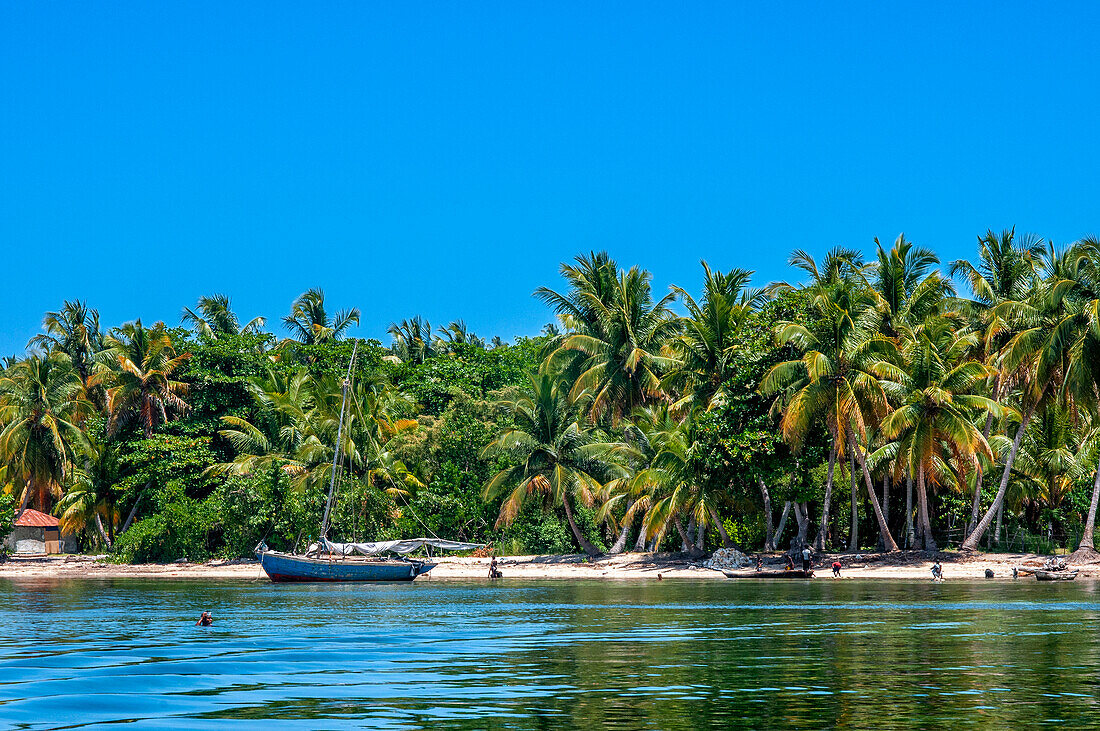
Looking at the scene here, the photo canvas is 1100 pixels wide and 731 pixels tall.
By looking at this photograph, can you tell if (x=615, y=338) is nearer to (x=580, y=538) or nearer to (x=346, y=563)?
(x=580, y=538)

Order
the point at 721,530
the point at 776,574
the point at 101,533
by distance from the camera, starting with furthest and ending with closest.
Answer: the point at 101,533, the point at 721,530, the point at 776,574

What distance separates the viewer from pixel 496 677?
14.1 meters

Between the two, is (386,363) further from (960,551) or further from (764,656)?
(764,656)

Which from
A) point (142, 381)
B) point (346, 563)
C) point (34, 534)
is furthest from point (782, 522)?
point (34, 534)

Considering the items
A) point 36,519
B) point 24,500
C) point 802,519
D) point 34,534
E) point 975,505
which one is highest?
point 975,505

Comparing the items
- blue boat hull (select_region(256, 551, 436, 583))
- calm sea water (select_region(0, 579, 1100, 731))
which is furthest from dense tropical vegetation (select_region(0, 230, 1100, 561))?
calm sea water (select_region(0, 579, 1100, 731))

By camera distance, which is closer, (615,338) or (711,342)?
(711,342)

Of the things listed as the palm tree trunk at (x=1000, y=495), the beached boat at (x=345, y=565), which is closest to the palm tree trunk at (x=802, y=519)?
the palm tree trunk at (x=1000, y=495)

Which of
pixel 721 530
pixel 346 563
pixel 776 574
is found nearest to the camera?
pixel 776 574

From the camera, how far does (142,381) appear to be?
56.8m

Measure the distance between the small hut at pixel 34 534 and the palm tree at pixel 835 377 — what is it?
4185 centimetres

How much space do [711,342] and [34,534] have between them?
1595 inches

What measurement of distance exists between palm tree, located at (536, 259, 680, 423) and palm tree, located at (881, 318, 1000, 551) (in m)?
11.9

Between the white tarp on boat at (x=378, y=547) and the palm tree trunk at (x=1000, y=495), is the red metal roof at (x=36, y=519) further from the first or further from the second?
the palm tree trunk at (x=1000, y=495)
